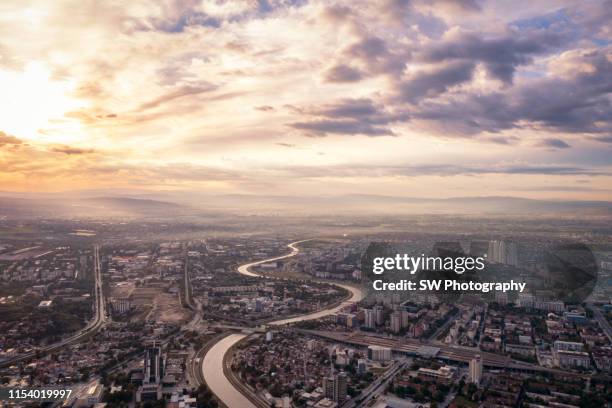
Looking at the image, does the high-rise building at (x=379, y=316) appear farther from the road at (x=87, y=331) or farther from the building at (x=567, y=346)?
the road at (x=87, y=331)

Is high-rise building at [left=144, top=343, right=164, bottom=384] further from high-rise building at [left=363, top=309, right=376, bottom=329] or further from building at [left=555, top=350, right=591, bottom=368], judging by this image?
building at [left=555, top=350, right=591, bottom=368]

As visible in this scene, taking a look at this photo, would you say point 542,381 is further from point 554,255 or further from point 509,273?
point 554,255

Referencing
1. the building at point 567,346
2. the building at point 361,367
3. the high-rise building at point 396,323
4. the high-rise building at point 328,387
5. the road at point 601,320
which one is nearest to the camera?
the high-rise building at point 328,387

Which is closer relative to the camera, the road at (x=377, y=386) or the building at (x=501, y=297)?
the road at (x=377, y=386)

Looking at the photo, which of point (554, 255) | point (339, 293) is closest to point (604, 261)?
point (554, 255)

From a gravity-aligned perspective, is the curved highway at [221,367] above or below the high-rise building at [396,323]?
below

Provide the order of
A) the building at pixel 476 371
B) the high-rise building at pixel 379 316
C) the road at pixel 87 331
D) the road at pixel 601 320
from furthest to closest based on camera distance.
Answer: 1. the high-rise building at pixel 379 316
2. the road at pixel 601 320
3. the road at pixel 87 331
4. the building at pixel 476 371

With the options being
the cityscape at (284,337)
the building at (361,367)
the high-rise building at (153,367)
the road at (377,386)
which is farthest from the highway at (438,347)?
the high-rise building at (153,367)

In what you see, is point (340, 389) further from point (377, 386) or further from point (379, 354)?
point (379, 354)

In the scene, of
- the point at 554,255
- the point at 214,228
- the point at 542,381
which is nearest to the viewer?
the point at 542,381

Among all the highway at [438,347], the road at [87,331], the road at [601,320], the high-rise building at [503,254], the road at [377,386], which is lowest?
the road at [377,386]

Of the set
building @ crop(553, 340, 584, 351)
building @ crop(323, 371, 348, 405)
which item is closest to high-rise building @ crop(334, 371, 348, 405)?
building @ crop(323, 371, 348, 405)
